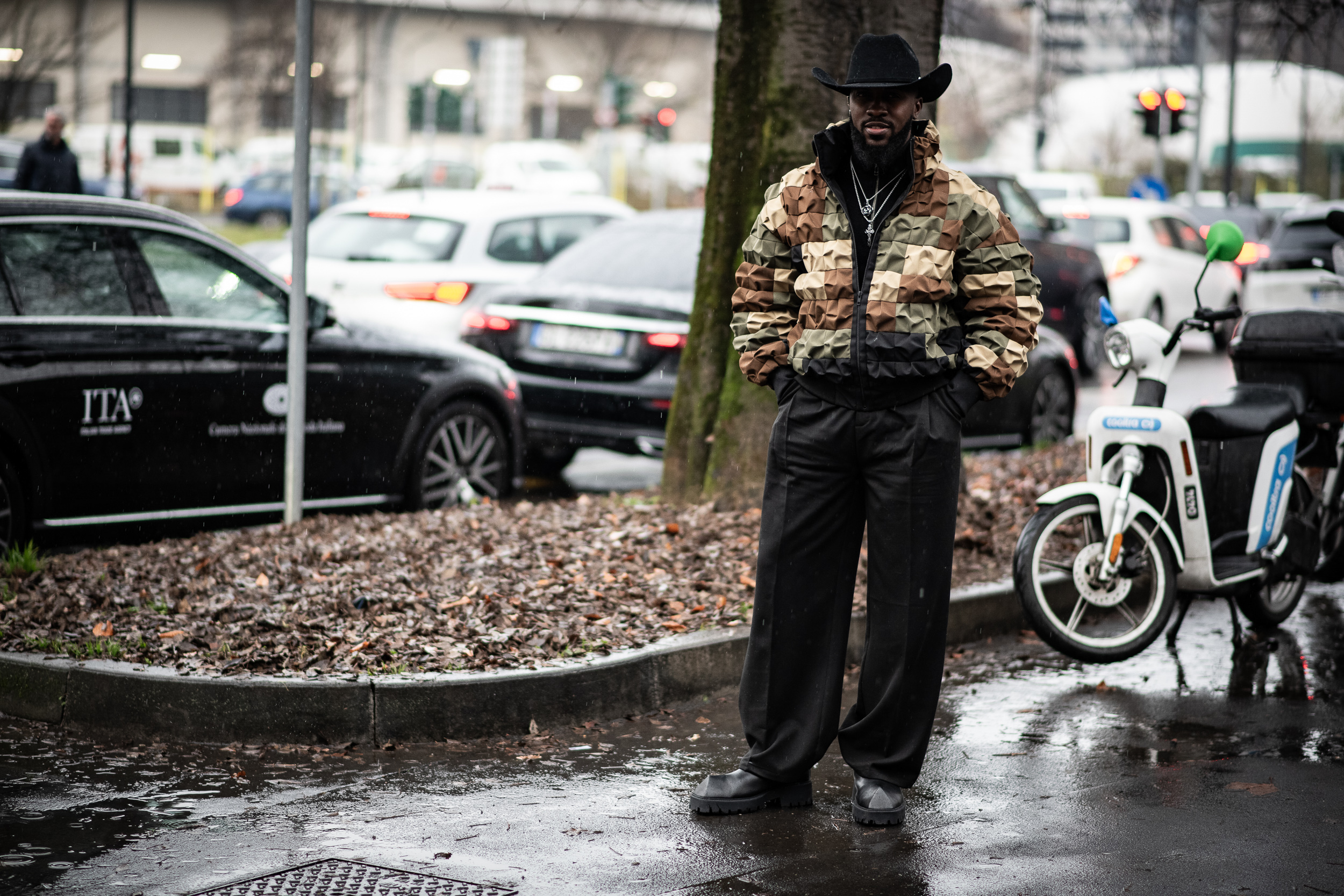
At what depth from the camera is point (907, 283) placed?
4.20m

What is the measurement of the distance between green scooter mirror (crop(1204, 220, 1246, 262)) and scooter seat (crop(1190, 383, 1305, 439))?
695 millimetres

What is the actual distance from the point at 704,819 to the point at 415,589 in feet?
7.15

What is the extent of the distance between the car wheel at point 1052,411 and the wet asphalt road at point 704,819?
5.83 m

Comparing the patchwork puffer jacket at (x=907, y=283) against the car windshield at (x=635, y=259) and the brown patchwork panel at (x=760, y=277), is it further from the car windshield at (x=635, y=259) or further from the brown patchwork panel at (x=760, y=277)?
the car windshield at (x=635, y=259)

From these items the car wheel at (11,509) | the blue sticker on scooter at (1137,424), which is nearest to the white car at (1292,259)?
the blue sticker on scooter at (1137,424)

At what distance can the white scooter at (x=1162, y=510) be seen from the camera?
19.6ft

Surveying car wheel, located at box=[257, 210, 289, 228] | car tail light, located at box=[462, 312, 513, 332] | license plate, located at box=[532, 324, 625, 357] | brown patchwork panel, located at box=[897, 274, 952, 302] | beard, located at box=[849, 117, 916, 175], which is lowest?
license plate, located at box=[532, 324, 625, 357]

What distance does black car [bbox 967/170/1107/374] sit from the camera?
1656 cm

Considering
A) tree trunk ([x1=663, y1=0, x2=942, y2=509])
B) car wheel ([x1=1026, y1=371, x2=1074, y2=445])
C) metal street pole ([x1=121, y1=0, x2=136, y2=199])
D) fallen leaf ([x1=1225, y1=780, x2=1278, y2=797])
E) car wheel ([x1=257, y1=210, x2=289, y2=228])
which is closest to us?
fallen leaf ([x1=1225, y1=780, x2=1278, y2=797])

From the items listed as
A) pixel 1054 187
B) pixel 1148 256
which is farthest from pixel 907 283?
pixel 1054 187

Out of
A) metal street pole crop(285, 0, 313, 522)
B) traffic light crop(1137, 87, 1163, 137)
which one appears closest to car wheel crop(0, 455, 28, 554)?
metal street pole crop(285, 0, 313, 522)

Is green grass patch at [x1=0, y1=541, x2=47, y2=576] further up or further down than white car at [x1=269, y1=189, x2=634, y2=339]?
further down

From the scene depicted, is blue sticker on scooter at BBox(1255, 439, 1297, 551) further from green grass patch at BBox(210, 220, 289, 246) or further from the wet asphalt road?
green grass patch at BBox(210, 220, 289, 246)

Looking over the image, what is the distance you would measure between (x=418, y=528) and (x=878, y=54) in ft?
12.5
